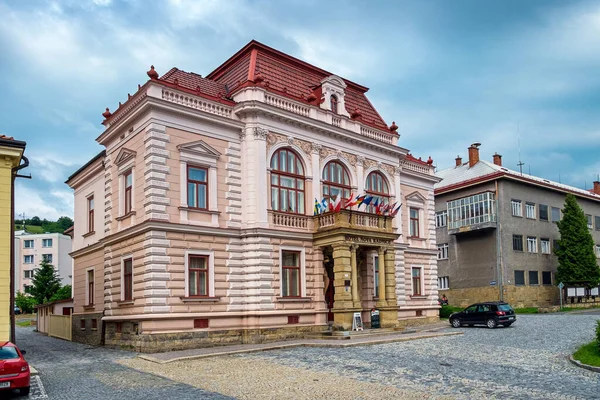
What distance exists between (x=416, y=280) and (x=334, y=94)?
42.5 ft

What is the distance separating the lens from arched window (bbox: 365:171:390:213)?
34.6m

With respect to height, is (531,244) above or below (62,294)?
above

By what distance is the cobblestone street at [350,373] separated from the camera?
15.0m

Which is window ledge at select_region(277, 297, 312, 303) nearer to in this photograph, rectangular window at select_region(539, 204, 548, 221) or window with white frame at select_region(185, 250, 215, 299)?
window with white frame at select_region(185, 250, 215, 299)

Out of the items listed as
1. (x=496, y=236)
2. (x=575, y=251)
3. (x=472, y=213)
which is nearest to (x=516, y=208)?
(x=496, y=236)

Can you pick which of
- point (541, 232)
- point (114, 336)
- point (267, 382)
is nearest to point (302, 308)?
point (114, 336)

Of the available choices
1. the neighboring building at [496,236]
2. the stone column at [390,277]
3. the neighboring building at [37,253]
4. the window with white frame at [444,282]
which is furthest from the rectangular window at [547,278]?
the neighboring building at [37,253]

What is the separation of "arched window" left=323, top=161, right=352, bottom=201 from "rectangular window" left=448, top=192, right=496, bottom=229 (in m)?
22.2

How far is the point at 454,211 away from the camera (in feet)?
180

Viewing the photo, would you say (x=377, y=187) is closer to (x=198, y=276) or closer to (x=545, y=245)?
(x=198, y=276)

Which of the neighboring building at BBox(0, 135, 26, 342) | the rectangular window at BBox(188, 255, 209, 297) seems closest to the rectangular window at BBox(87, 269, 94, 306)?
the rectangular window at BBox(188, 255, 209, 297)

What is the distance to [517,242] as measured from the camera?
5225 cm

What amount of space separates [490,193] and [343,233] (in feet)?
86.1

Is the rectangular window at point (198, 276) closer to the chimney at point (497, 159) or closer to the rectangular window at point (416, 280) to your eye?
the rectangular window at point (416, 280)
